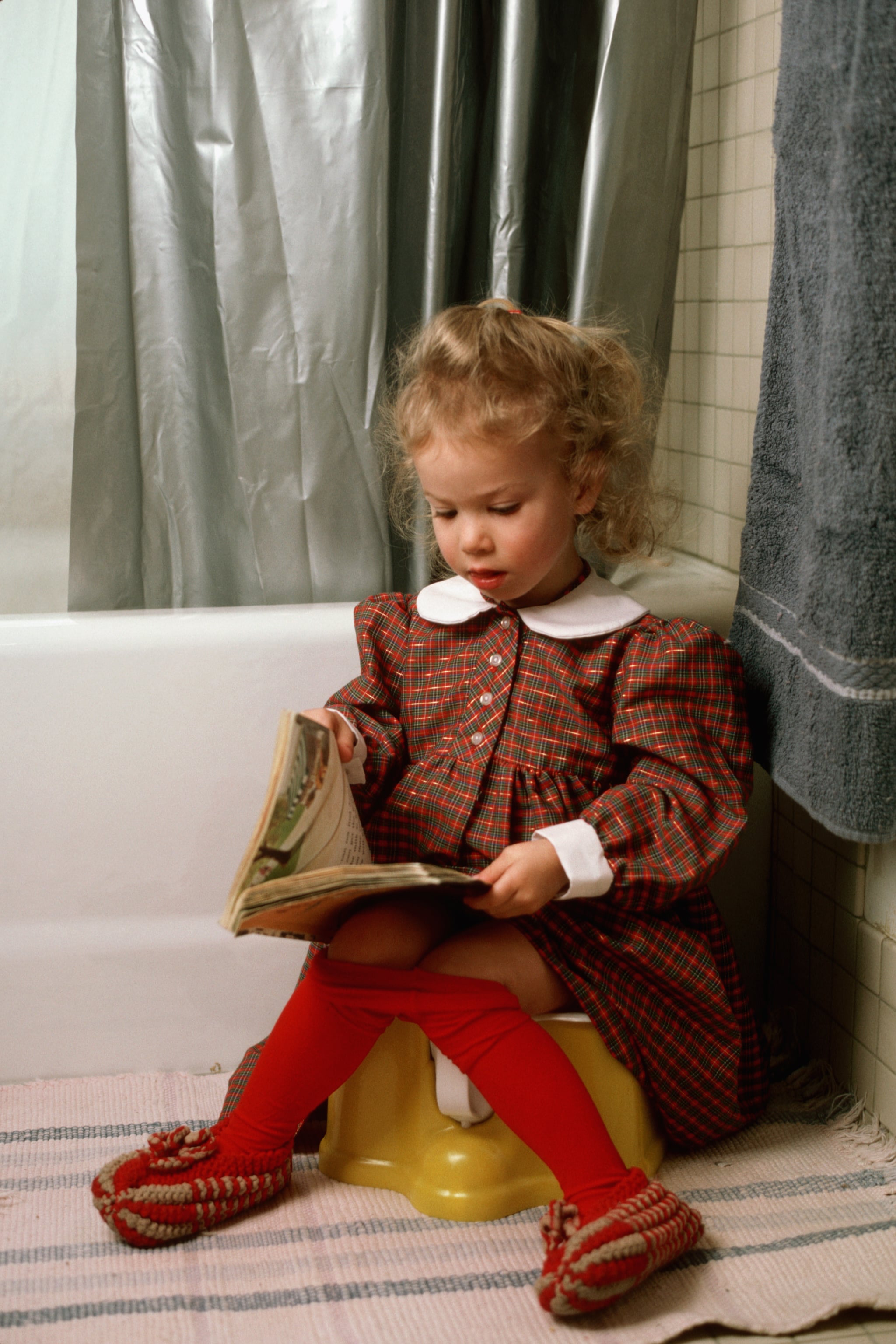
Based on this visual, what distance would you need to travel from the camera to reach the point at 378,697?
110 cm

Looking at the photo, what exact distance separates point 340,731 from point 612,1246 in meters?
0.44

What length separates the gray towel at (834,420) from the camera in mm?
820

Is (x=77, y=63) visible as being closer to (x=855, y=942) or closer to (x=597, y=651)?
(x=597, y=651)

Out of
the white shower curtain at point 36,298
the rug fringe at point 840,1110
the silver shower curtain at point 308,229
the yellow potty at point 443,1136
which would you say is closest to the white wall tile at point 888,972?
the rug fringe at point 840,1110

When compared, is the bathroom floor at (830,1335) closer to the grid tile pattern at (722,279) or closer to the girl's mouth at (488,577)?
the girl's mouth at (488,577)

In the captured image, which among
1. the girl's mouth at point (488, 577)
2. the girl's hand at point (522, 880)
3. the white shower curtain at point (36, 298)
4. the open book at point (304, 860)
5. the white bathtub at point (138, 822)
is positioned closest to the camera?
the open book at point (304, 860)

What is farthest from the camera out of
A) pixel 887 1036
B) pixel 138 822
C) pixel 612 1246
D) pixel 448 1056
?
pixel 138 822

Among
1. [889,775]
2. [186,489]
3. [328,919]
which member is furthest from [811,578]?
[186,489]

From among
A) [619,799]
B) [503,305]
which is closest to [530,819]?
[619,799]

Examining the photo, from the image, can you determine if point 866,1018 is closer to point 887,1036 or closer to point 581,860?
point 887,1036

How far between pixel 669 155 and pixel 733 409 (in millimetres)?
273

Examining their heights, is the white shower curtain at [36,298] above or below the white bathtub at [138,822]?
above

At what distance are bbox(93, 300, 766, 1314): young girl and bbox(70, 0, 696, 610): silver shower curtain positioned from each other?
171 mm

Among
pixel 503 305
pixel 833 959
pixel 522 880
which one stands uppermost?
pixel 503 305
